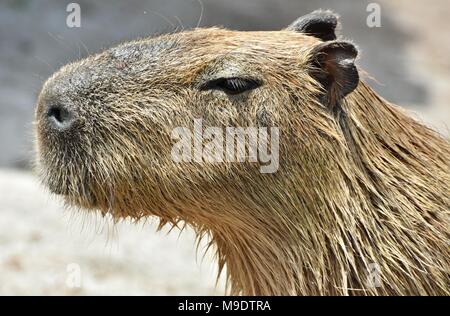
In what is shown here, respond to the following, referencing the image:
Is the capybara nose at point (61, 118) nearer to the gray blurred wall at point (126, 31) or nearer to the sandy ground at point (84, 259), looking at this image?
the sandy ground at point (84, 259)

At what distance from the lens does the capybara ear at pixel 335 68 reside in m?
3.17

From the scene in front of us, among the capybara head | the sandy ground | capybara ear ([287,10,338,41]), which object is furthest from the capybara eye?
the sandy ground

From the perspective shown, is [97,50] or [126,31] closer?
[97,50]

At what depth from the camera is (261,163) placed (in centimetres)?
316

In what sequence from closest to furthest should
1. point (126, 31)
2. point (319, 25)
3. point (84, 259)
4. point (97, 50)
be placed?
point (319, 25) → point (84, 259) → point (97, 50) → point (126, 31)

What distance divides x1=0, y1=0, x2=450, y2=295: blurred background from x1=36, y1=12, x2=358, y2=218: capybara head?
406mm

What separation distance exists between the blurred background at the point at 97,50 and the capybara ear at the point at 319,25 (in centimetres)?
28

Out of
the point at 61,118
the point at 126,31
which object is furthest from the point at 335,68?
the point at 126,31

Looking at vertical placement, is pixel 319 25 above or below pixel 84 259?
below

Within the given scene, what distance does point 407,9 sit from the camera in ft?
49.9

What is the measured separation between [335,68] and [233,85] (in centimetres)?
40

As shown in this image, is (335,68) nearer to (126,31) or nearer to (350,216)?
(350,216)

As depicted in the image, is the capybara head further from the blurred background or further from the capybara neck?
the blurred background

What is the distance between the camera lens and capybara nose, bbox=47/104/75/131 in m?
3.19
